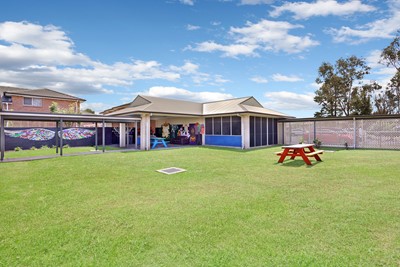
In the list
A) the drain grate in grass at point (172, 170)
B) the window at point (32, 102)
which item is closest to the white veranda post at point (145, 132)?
the drain grate in grass at point (172, 170)

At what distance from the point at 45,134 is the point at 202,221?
755 inches

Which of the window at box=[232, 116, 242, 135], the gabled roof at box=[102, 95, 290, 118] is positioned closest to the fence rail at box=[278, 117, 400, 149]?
the gabled roof at box=[102, 95, 290, 118]

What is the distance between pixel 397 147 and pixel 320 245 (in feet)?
54.1

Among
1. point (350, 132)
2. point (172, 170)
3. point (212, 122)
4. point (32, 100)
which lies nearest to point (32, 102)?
point (32, 100)

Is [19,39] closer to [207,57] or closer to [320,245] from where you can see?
[207,57]

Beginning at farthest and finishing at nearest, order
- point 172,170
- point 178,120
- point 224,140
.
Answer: point 178,120 < point 224,140 < point 172,170

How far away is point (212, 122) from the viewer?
1864 centimetres

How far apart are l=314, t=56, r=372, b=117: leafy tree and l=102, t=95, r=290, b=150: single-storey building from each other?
47.1 feet

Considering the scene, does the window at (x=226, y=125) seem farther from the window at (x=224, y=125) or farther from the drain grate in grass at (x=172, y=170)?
the drain grate in grass at (x=172, y=170)

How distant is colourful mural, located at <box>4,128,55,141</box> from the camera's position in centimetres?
1668

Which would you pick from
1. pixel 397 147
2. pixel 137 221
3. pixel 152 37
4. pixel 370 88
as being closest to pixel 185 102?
pixel 152 37

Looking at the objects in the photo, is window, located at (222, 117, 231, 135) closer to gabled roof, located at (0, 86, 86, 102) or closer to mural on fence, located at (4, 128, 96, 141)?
mural on fence, located at (4, 128, 96, 141)

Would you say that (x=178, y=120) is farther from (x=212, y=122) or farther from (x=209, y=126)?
(x=212, y=122)

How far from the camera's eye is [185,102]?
22.0 meters
